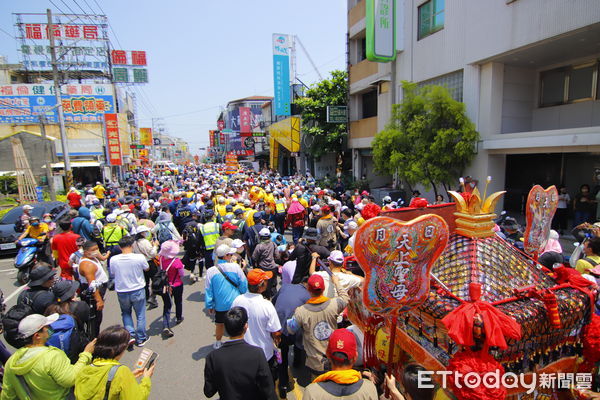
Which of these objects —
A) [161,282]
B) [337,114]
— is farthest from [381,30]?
[161,282]

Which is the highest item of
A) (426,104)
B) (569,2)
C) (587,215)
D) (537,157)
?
(569,2)

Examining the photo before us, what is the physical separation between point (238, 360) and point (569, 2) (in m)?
11.0

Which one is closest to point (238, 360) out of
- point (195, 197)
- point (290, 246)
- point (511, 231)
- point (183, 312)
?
point (290, 246)

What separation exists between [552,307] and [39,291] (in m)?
5.25

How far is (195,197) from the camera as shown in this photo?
12016 mm

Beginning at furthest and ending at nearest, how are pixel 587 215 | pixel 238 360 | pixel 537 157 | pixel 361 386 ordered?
pixel 537 157
pixel 587 215
pixel 238 360
pixel 361 386

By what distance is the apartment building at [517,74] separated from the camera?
29.1 ft

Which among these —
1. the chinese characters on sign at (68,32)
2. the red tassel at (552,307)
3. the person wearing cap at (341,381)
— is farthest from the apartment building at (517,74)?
the chinese characters on sign at (68,32)

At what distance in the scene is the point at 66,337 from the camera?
326cm

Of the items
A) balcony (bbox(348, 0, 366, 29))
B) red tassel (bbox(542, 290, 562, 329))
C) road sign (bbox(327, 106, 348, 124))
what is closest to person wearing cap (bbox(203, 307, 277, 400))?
red tassel (bbox(542, 290, 562, 329))

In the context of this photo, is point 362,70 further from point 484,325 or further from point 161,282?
point 484,325

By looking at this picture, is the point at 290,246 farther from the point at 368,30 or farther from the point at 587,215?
the point at 368,30

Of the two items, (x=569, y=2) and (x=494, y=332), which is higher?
(x=569, y=2)

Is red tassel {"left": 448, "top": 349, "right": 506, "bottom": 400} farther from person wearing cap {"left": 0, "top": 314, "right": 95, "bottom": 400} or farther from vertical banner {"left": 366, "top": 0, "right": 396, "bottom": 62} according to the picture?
vertical banner {"left": 366, "top": 0, "right": 396, "bottom": 62}
